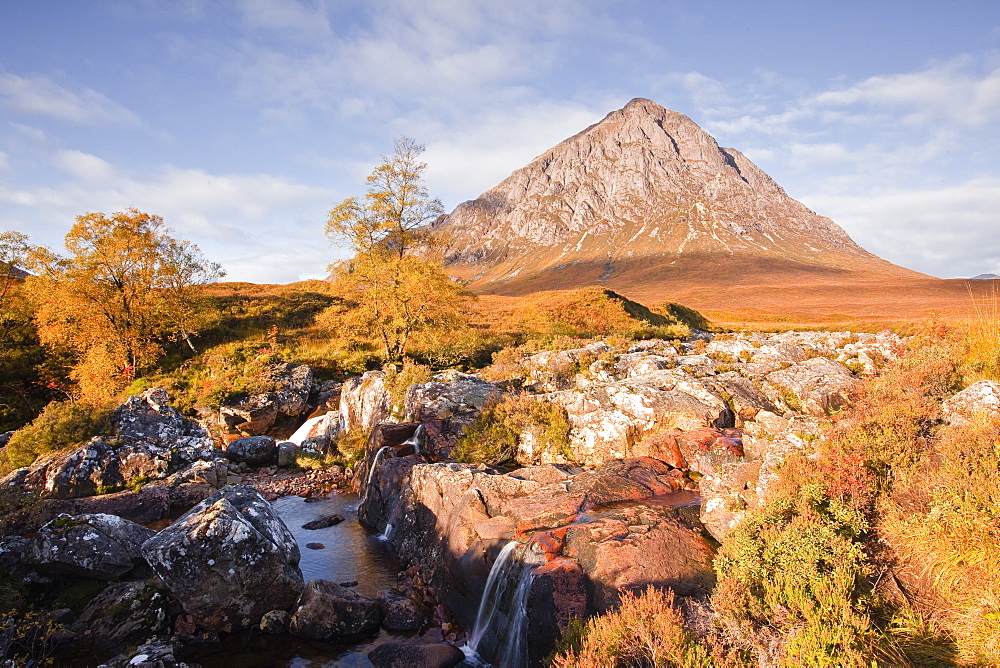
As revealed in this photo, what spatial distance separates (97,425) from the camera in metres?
18.0

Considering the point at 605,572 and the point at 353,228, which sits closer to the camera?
the point at 605,572

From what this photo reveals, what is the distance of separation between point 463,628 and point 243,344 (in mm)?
25696

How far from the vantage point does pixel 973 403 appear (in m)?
8.58

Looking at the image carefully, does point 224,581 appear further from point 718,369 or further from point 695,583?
point 718,369

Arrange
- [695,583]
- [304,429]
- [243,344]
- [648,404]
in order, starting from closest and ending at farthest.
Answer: [695,583]
[648,404]
[304,429]
[243,344]

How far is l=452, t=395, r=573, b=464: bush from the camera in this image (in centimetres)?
1523

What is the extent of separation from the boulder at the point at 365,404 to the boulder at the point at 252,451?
3.39 metres

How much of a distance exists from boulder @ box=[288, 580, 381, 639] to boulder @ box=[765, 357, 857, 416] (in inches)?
547

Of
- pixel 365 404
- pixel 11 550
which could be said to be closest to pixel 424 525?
pixel 11 550

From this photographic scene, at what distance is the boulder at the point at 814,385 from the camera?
1431 centimetres

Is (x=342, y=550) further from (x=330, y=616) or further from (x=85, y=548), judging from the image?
(x=85, y=548)

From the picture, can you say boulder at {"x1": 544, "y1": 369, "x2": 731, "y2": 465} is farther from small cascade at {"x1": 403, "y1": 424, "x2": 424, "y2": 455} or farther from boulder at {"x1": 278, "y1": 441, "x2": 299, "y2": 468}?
boulder at {"x1": 278, "y1": 441, "x2": 299, "y2": 468}

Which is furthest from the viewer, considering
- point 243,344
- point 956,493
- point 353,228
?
point 243,344

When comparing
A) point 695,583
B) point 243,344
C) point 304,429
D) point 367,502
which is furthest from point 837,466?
point 243,344
